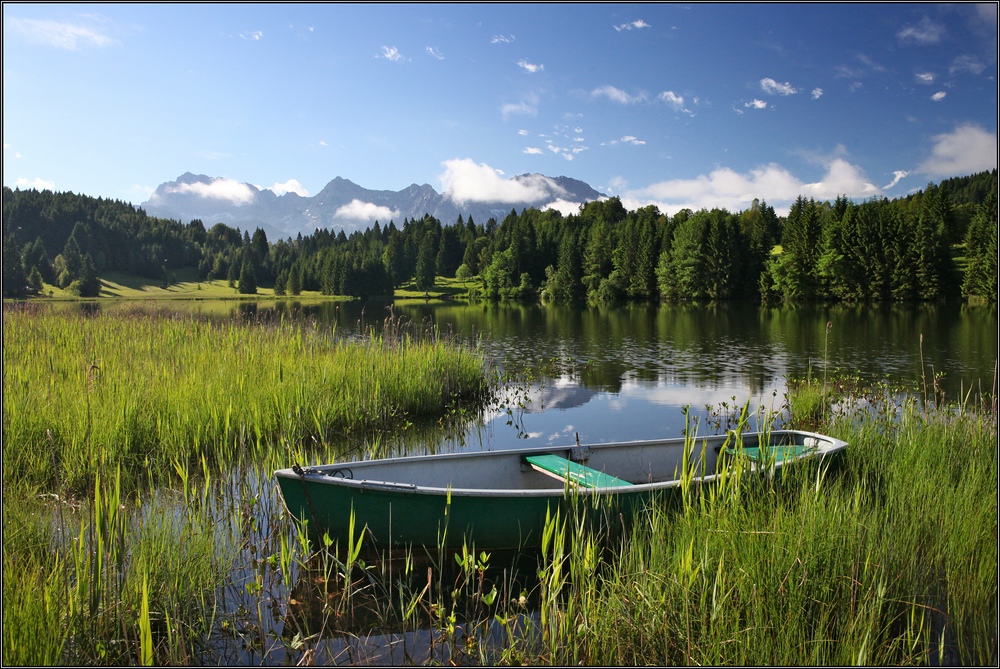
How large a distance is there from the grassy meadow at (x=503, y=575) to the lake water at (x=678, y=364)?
355cm

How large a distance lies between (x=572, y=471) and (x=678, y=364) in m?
Result: 16.1

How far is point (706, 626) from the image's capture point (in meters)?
3.88

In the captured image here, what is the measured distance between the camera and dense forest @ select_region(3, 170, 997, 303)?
60.7 m

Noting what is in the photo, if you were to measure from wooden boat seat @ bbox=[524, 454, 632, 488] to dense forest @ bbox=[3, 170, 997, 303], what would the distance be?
165ft

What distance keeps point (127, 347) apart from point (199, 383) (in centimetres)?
461

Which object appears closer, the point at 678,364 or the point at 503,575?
the point at 503,575

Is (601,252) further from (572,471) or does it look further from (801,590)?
(801,590)

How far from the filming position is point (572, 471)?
6859 millimetres

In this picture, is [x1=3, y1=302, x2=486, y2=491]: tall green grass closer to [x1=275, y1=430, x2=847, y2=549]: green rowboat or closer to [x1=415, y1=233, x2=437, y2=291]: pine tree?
[x1=275, y1=430, x2=847, y2=549]: green rowboat

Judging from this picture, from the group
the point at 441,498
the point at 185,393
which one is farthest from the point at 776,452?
the point at 185,393

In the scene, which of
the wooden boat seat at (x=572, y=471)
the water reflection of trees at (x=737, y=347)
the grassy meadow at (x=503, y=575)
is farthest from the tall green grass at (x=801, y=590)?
the water reflection of trees at (x=737, y=347)

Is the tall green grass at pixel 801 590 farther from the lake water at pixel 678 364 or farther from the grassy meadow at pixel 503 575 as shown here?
the lake water at pixel 678 364

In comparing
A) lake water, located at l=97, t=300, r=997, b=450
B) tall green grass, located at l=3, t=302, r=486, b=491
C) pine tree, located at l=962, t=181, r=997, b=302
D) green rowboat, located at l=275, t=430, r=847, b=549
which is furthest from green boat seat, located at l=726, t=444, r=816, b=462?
pine tree, located at l=962, t=181, r=997, b=302

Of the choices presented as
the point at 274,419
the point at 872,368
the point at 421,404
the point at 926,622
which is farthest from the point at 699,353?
the point at 926,622
